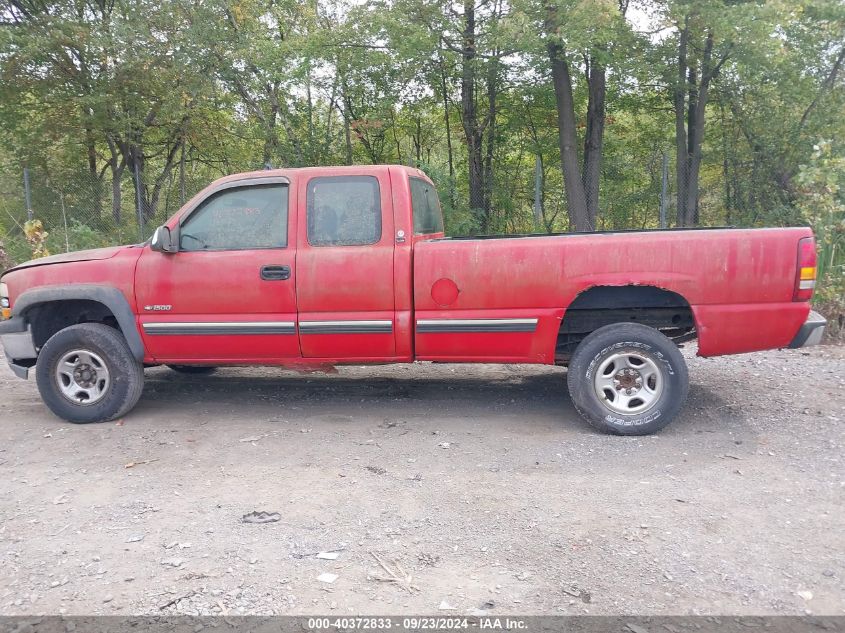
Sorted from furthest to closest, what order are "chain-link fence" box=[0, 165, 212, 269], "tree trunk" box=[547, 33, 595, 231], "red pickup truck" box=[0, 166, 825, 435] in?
"tree trunk" box=[547, 33, 595, 231] → "chain-link fence" box=[0, 165, 212, 269] → "red pickup truck" box=[0, 166, 825, 435]

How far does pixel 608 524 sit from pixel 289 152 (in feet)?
44.9

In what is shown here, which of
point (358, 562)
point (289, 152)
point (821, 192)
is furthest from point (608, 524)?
point (289, 152)

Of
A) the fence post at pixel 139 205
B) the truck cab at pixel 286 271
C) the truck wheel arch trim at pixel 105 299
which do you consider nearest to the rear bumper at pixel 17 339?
the truck wheel arch trim at pixel 105 299

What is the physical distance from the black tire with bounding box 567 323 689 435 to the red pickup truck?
0.01m

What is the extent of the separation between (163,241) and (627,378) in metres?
3.61

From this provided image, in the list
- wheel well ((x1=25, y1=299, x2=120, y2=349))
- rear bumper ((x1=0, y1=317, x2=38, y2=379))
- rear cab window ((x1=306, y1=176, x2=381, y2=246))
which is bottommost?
rear bumper ((x1=0, y1=317, x2=38, y2=379))

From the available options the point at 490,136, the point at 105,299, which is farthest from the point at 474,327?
the point at 490,136

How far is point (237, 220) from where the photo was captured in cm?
506

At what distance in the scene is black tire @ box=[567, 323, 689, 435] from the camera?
4.56 metres

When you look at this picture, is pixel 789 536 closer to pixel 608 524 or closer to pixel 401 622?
pixel 608 524

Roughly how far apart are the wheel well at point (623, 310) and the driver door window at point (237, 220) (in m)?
2.36

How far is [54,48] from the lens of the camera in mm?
16281

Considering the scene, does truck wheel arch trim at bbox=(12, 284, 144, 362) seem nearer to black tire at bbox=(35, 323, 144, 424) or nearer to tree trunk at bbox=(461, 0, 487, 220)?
black tire at bbox=(35, 323, 144, 424)

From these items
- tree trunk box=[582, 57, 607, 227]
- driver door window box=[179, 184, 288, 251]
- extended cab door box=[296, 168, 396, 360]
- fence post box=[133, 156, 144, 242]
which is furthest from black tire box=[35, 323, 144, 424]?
tree trunk box=[582, 57, 607, 227]
